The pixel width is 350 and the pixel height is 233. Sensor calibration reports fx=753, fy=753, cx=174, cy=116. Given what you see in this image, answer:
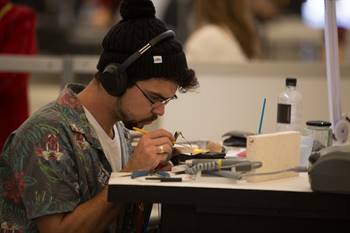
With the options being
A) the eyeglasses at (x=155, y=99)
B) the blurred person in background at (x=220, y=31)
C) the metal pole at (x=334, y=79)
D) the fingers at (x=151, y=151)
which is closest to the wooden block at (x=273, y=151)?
the fingers at (x=151, y=151)

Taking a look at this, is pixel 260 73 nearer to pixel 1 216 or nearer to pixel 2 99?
pixel 2 99

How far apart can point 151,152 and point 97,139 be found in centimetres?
20

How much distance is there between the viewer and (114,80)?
6.33 feet

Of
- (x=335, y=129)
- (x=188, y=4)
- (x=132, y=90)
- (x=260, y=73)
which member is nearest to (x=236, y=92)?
(x=260, y=73)

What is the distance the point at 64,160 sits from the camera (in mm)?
1867

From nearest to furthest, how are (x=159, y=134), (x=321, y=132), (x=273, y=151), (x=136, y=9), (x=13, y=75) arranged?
1. (x=273, y=151)
2. (x=159, y=134)
3. (x=136, y=9)
4. (x=321, y=132)
5. (x=13, y=75)

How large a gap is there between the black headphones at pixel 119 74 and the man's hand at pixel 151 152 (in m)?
0.15

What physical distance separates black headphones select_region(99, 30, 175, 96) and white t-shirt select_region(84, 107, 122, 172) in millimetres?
112

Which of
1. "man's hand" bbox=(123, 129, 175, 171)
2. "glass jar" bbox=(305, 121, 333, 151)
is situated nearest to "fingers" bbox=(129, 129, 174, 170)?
"man's hand" bbox=(123, 129, 175, 171)

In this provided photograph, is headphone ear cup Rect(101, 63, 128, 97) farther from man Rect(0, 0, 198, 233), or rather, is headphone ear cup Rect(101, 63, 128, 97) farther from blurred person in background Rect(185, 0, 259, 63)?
blurred person in background Rect(185, 0, 259, 63)

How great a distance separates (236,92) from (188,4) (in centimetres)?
386

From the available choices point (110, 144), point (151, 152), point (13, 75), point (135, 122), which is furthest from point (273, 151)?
point (13, 75)

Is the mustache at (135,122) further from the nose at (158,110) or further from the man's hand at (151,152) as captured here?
the man's hand at (151,152)

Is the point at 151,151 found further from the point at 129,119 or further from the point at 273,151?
the point at 273,151
